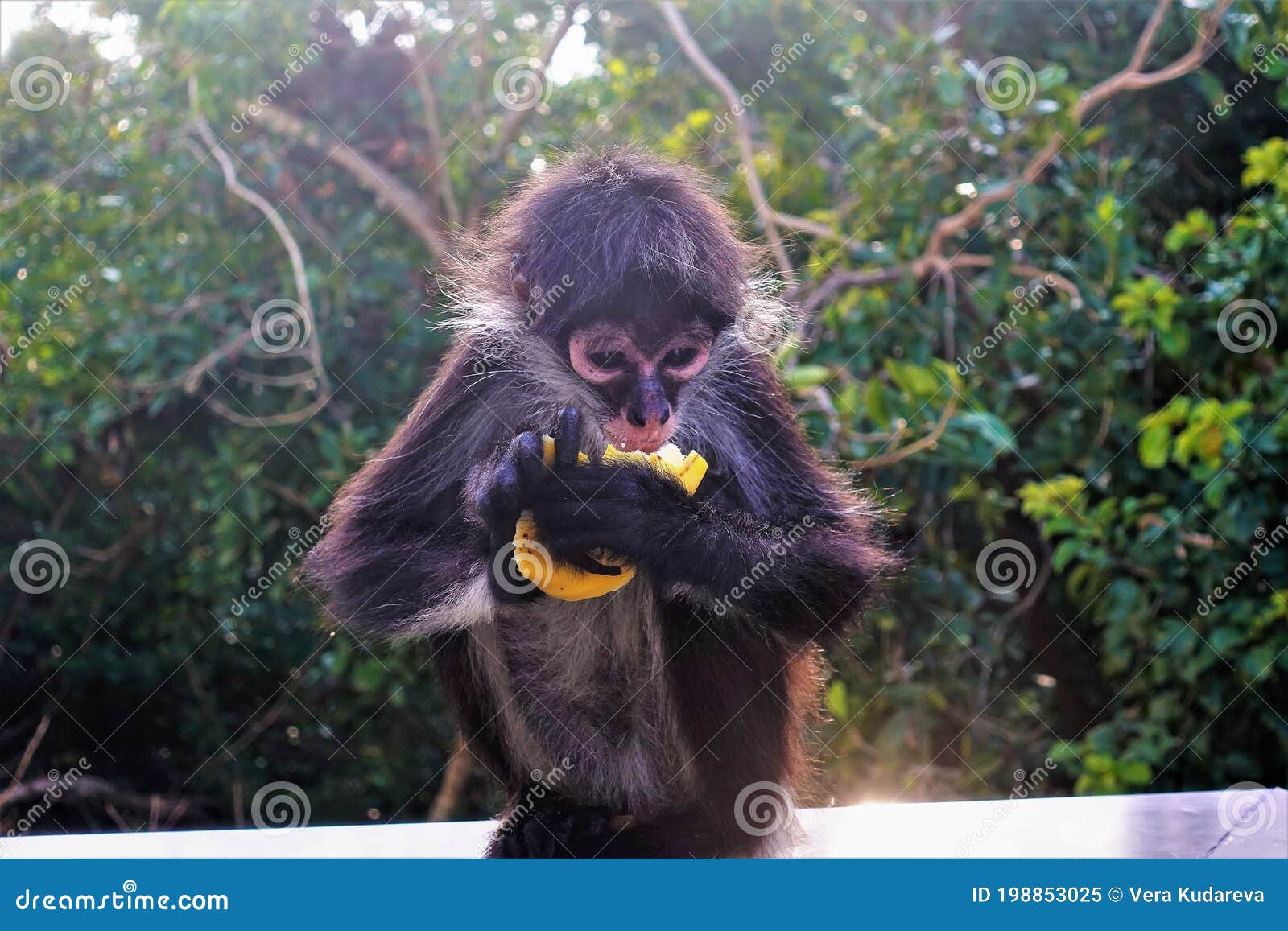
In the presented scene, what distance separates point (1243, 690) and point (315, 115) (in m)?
5.98

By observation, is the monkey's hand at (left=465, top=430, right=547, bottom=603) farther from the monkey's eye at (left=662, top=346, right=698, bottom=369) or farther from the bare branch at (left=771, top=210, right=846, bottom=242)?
the bare branch at (left=771, top=210, right=846, bottom=242)

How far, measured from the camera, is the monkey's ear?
3.43 m

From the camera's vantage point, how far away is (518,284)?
3.47 m

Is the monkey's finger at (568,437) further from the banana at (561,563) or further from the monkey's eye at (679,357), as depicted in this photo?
the monkey's eye at (679,357)

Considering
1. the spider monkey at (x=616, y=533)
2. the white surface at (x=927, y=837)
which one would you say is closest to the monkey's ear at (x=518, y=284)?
the spider monkey at (x=616, y=533)

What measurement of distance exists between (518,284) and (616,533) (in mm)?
853

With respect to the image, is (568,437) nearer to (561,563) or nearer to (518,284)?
(561,563)

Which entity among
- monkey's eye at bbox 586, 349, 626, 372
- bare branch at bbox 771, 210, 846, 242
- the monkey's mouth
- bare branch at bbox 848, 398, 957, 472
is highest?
bare branch at bbox 771, 210, 846, 242

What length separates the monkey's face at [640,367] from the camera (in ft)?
9.93

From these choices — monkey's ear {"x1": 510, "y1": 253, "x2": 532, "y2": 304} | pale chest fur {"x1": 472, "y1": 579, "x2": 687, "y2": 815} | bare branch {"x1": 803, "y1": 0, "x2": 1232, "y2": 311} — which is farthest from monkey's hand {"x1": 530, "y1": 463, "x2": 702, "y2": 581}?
bare branch {"x1": 803, "y1": 0, "x2": 1232, "y2": 311}

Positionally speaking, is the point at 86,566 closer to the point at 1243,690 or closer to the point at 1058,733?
the point at 1058,733

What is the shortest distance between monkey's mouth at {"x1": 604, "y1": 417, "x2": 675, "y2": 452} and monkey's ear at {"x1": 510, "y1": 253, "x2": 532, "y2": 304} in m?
0.49

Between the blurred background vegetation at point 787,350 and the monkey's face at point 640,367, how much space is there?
82.1 inches

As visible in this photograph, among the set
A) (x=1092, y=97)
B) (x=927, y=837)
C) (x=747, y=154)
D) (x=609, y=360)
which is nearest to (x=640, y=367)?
(x=609, y=360)
